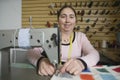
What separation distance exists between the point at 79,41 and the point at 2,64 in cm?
73

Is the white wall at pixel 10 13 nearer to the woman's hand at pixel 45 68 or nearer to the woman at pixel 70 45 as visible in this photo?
the woman at pixel 70 45

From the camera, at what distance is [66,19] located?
145 cm

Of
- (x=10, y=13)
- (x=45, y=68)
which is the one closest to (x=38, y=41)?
(x=45, y=68)

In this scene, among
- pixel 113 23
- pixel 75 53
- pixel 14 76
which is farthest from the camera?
pixel 113 23

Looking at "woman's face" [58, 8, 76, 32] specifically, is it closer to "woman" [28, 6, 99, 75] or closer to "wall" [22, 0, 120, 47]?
"woman" [28, 6, 99, 75]

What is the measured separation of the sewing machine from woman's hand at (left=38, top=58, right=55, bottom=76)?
40 millimetres

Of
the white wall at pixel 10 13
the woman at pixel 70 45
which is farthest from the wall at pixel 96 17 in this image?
the woman at pixel 70 45

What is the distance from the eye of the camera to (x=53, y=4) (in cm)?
300

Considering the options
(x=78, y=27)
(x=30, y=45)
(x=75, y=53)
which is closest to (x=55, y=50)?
(x=30, y=45)

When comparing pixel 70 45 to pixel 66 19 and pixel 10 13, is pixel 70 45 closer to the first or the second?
pixel 66 19

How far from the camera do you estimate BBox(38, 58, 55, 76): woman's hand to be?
3.23 feet

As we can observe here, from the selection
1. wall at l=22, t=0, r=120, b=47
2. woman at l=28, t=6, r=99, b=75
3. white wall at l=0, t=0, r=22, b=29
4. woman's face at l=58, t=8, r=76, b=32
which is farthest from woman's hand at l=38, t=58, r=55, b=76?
white wall at l=0, t=0, r=22, b=29

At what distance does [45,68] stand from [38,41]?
17cm

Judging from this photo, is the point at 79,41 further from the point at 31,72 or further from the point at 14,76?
the point at 14,76
